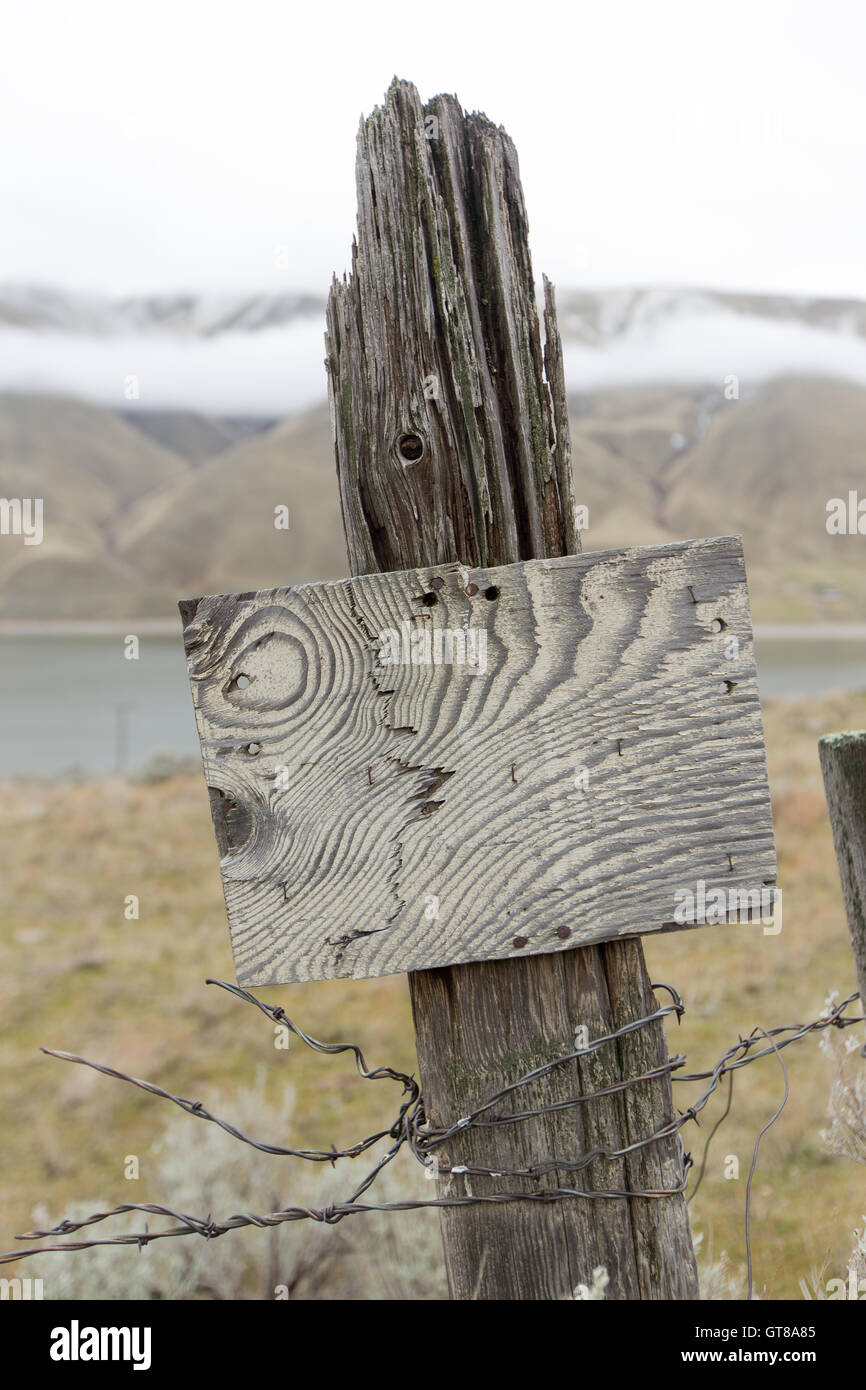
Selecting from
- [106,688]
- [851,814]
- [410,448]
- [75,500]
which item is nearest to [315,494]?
[75,500]

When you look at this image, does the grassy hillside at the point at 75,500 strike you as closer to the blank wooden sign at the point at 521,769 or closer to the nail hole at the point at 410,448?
the nail hole at the point at 410,448

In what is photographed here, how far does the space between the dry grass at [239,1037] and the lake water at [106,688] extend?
36201 millimetres

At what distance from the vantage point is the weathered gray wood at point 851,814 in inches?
58.6

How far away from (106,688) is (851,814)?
378ft

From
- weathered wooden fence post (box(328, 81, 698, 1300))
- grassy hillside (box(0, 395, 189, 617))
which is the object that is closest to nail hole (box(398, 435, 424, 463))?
weathered wooden fence post (box(328, 81, 698, 1300))

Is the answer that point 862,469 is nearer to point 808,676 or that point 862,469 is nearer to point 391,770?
point 808,676

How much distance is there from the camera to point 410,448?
1502mm

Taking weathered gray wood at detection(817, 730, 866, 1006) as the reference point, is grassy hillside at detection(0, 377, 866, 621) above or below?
above

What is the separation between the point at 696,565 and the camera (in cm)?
138

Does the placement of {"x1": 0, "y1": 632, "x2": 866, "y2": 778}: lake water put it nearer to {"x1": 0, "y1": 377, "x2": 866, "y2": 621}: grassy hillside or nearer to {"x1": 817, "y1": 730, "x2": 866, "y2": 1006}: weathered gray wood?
{"x1": 0, "y1": 377, "x2": 866, "y2": 621}: grassy hillside

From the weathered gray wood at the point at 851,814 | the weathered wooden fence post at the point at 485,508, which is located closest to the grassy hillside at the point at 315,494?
the weathered gray wood at the point at 851,814

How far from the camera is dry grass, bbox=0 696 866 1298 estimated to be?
5.34m
